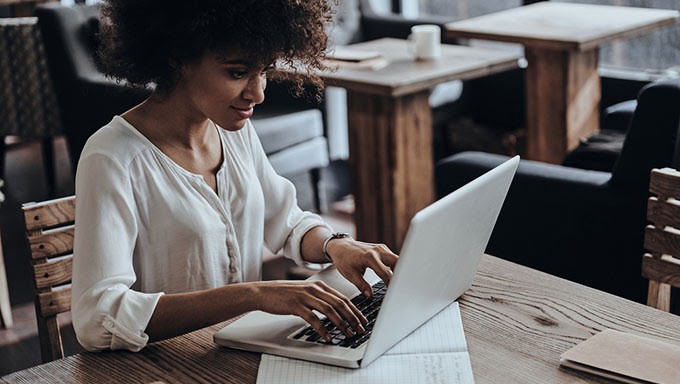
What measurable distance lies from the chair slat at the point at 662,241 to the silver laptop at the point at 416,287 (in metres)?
0.43

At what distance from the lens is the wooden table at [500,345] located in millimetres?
1183

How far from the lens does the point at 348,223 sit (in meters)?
3.86

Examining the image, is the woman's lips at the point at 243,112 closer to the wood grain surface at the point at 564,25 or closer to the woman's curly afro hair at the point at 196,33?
the woman's curly afro hair at the point at 196,33

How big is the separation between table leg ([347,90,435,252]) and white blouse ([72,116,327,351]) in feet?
4.55

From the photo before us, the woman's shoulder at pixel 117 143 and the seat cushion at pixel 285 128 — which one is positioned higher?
the woman's shoulder at pixel 117 143

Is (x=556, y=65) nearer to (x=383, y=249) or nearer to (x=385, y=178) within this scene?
(x=385, y=178)

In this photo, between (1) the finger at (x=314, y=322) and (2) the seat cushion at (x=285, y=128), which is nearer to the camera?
(1) the finger at (x=314, y=322)

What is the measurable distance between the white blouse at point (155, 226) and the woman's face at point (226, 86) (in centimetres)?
11

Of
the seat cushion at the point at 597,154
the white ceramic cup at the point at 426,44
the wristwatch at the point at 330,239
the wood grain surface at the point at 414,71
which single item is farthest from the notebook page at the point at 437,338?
the white ceramic cup at the point at 426,44

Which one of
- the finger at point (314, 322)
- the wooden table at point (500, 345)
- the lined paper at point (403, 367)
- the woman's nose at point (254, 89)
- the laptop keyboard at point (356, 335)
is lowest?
the wooden table at point (500, 345)

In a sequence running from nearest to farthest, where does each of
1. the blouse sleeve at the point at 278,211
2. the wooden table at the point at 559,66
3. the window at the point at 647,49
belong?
the blouse sleeve at the point at 278,211
the wooden table at the point at 559,66
the window at the point at 647,49

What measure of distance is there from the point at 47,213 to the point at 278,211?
41 centimetres

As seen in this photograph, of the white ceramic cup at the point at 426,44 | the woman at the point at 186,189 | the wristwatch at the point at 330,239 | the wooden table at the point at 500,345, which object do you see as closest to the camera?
the wooden table at the point at 500,345

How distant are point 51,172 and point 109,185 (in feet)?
10.4
